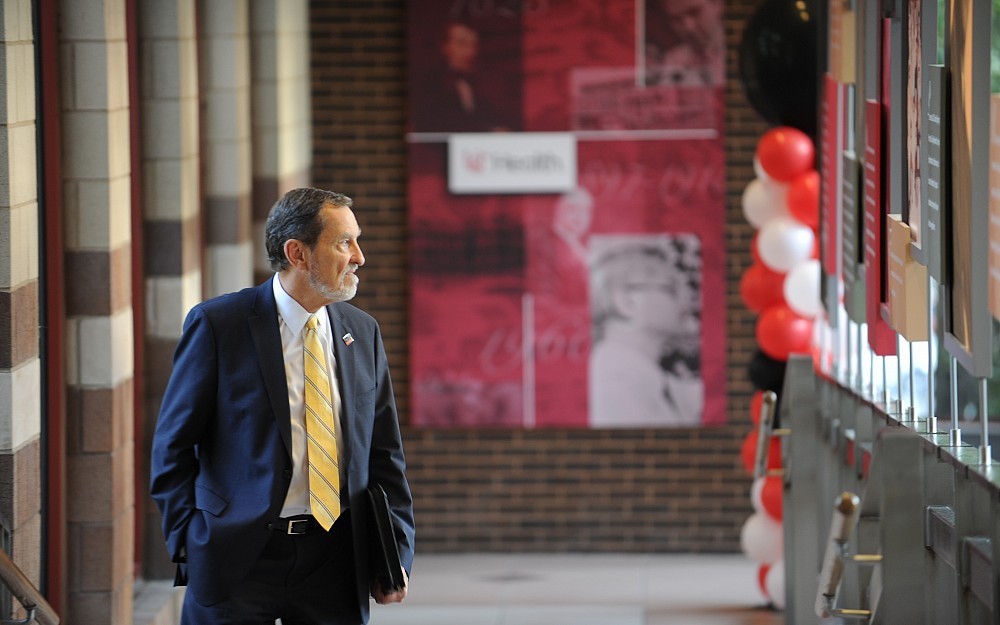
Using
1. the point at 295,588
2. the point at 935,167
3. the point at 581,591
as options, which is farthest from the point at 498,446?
the point at 295,588

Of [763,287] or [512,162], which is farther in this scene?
[512,162]

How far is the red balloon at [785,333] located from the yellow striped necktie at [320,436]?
11.8 ft

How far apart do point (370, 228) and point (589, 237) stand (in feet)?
3.81

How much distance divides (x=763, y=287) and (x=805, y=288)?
14.0 inches

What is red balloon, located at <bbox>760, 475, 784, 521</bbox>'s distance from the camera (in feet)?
22.8

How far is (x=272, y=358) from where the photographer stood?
11.6ft

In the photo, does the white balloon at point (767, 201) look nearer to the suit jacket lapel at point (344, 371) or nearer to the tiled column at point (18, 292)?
the tiled column at point (18, 292)

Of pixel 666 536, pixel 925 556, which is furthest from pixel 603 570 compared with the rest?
pixel 925 556

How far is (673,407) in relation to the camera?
893 centimetres

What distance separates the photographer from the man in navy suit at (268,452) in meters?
3.50

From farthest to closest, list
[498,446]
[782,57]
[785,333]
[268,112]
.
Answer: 1. [498,446]
2. [268,112]
3. [785,333]
4. [782,57]

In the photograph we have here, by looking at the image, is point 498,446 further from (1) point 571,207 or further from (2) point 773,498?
(2) point 773,498

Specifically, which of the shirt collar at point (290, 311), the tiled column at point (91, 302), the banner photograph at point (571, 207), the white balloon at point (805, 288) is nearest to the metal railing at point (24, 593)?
the shirt collar at point (290, 311)

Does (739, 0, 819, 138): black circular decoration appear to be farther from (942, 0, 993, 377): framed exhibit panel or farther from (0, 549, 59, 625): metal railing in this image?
Result: (0, 549, 59, 625): metal railing
